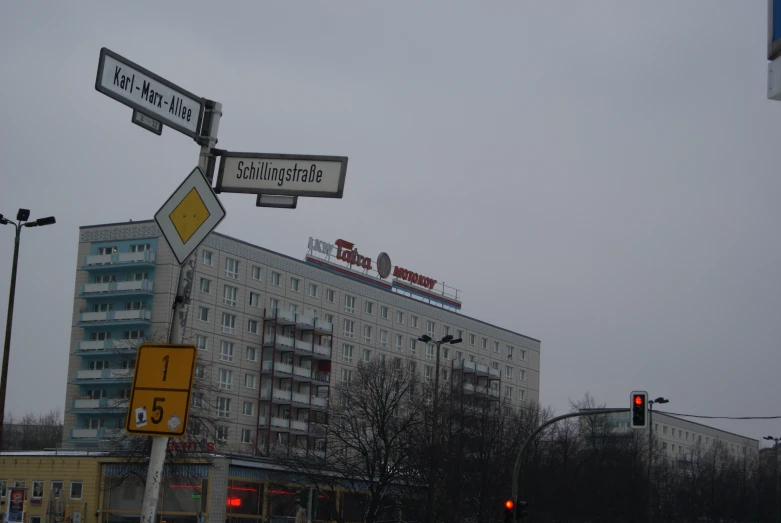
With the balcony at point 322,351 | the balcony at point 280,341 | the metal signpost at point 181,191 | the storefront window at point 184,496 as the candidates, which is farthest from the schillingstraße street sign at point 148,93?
the balcony at point 322,351

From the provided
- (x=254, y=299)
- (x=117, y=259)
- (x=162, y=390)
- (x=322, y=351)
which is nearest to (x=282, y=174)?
(x=162, y=390)

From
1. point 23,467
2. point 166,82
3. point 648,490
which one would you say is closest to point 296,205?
point 166,82

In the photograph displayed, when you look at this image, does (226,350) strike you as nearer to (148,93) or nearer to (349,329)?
(349,329)

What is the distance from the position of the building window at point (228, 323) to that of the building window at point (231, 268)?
3010 millimetres

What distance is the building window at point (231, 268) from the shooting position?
7656 centimetres

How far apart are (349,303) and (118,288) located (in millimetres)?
21805

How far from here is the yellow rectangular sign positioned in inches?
248

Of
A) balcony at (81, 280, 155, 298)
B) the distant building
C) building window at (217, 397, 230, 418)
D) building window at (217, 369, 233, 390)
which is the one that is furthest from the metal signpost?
the distant building

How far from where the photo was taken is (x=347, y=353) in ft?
288

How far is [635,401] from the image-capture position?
3216 centimetres

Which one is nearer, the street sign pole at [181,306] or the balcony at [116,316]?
the street sign pole at [181,306]

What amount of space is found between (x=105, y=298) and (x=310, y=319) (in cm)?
1680

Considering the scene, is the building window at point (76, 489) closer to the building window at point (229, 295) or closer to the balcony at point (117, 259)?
the balcony at point (117, 259)

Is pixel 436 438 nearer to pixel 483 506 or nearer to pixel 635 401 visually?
pixel 483 506
